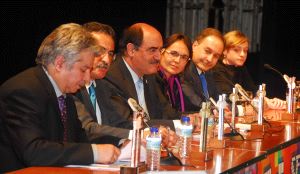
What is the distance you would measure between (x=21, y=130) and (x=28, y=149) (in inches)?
3.6

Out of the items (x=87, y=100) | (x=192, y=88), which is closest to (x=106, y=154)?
(x=87, y=100)

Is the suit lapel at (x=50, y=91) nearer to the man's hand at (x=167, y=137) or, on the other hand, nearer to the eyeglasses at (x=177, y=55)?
the man's hand at (x=167, y=137)

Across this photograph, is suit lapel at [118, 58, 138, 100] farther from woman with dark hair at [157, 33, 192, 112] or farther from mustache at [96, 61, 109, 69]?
woman with dark hair at [157, 33, 192, 112]

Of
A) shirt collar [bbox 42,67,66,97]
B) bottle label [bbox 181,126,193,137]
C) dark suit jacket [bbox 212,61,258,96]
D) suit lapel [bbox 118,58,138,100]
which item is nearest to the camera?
shirt collar [bbox 42,67,66,97]

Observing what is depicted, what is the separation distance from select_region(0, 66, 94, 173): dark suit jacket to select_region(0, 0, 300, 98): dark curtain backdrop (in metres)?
2.14

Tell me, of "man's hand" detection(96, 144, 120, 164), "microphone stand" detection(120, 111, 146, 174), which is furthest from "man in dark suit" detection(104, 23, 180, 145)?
"microphone stand" detection(120, 111, 146, 174)

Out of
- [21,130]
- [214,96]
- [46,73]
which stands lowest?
[214,96]

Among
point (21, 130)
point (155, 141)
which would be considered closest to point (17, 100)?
point (21, 130)

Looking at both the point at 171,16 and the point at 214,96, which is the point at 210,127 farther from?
the point at 171,16

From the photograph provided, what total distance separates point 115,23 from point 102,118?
2.37 m

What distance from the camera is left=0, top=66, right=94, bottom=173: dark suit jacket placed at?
Answer: 3014 millimetres

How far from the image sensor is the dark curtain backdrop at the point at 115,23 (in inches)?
210

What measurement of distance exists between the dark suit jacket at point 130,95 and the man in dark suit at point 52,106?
749 mm

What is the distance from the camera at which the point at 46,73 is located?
3258 mm
